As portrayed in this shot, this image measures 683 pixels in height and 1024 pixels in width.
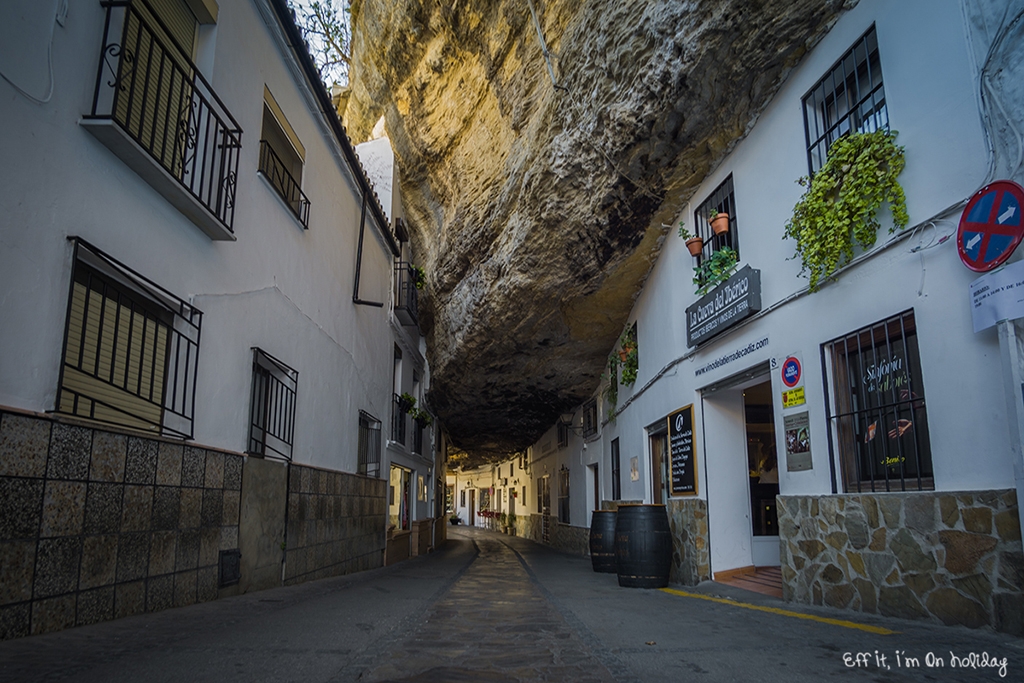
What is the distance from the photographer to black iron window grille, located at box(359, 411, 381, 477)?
12.1 m

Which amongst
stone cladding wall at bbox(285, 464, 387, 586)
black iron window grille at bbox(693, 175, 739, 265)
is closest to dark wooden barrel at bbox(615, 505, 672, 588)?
black iron window grille at bbox(693, 175, 739, 265)

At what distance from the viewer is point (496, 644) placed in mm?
4324

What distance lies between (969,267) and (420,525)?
1513 centimetres

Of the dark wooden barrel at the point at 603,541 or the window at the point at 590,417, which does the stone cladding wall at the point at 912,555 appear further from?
the window at the point at 590,417

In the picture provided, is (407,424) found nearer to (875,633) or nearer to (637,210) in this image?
(637,210)

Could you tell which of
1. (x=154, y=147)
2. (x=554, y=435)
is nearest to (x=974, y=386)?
(x=154, y=147)

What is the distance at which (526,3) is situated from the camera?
9328mm

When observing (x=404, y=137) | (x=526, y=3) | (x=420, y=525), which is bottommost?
(x=420, y=525)

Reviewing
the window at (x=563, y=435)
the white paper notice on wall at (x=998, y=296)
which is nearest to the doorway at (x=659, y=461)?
the white paper notice on wall at (x=998, y=296)

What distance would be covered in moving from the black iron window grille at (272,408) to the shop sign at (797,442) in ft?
17.2

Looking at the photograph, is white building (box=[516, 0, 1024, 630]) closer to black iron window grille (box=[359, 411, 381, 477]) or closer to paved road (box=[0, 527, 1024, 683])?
paved road (box=[0, 527, 1024, 683])

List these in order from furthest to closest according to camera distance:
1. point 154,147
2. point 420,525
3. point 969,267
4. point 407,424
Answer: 1. point 420,525
2. point 407,424
3. point 154,147
4. point 969,267

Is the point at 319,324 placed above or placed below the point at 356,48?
below

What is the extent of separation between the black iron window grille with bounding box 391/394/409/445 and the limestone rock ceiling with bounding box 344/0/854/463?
6.01ft
